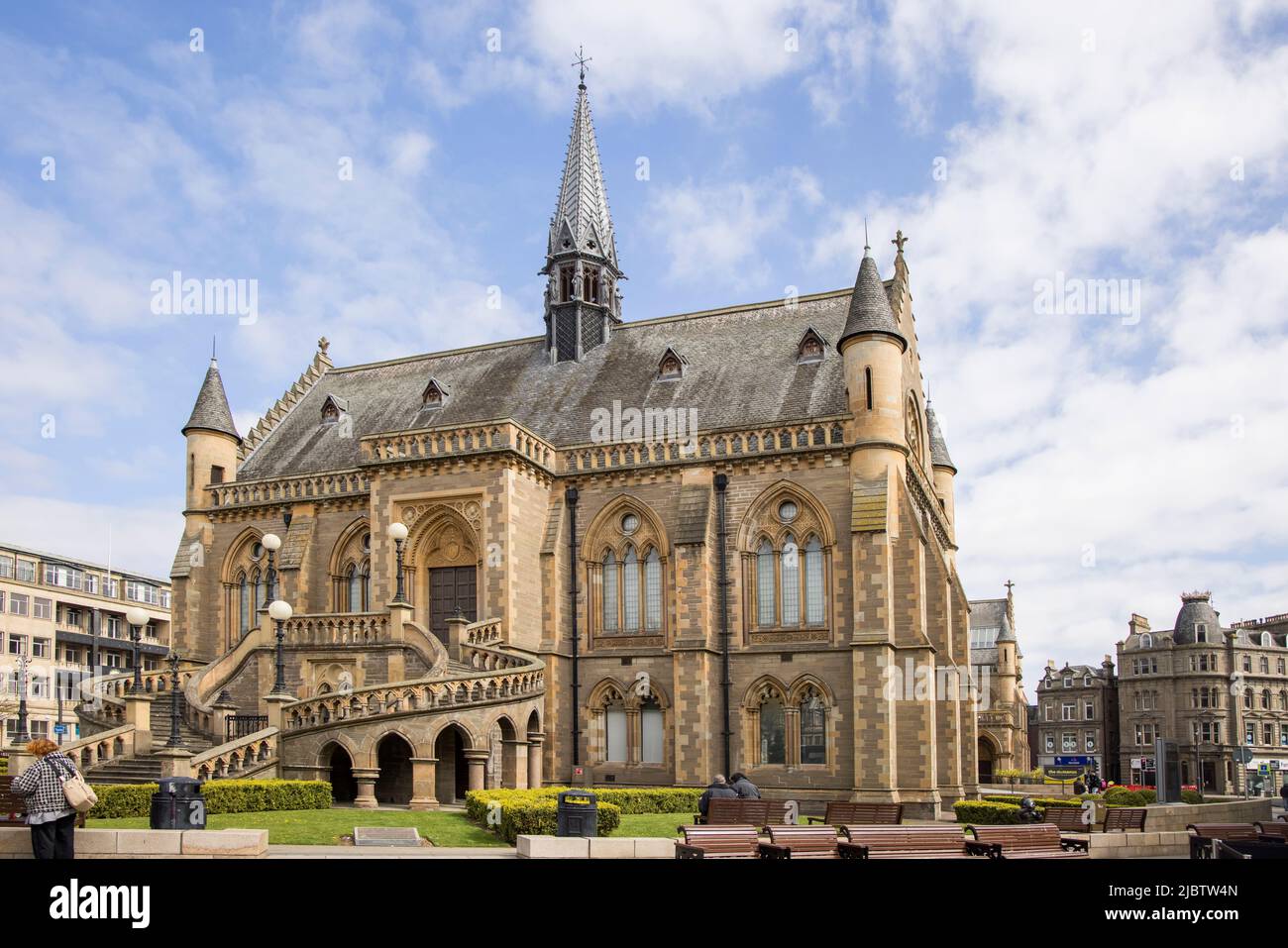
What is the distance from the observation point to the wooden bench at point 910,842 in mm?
17547

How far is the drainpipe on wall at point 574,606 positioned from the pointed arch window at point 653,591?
2.33 metres

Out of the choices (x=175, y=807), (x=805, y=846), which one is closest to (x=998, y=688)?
(x=805, y=846)

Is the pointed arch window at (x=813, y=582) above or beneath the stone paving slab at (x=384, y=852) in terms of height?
above

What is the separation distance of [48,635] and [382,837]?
234 feet

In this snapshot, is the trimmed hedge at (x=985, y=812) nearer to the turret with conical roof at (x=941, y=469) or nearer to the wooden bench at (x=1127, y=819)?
the wooden bench at (x=1127, y=819)

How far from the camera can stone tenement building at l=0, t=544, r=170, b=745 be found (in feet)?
257

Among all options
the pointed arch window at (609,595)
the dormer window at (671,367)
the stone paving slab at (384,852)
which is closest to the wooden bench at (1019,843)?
the stone paving slab at (384,852)

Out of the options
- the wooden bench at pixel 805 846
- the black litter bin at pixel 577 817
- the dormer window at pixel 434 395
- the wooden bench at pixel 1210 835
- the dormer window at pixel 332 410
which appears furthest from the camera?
the dormer window at pixel 332 410

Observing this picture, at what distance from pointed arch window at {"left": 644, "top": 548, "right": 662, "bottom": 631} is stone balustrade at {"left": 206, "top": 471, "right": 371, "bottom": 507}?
393 inches

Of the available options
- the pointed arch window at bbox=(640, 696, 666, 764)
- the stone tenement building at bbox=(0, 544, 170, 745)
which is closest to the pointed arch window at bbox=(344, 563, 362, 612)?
the pointed arch window at bbox=(640, 696, 666, 764)

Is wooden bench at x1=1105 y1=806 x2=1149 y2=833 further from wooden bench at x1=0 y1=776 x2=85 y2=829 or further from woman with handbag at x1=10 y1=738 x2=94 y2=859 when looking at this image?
woman with handbag at x1=10 y1=738 x2=94 y2=859

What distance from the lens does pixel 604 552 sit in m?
39.3
